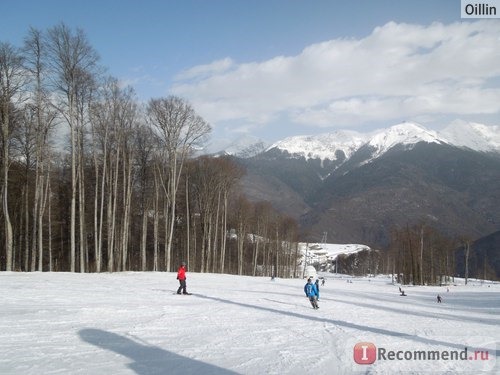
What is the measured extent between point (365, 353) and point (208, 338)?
4544mm

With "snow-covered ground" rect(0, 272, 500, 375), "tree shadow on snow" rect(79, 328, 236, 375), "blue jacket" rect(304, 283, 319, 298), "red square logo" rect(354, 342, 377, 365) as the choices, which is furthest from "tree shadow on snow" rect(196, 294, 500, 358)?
"tree shadow on snow" rect(79, 328, 236, 375)

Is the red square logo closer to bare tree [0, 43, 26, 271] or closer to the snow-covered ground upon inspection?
the snow-covered ground

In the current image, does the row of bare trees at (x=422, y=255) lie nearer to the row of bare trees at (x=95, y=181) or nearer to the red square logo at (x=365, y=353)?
the row of bare trees at (x=95, y=181)

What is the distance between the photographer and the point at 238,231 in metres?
62.4

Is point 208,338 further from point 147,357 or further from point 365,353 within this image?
point 365,353

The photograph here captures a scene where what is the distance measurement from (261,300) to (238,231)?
3762cm

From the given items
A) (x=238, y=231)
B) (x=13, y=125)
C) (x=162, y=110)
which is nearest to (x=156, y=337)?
(x=13, y=125)

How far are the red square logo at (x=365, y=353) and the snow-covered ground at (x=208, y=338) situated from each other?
0.10ft

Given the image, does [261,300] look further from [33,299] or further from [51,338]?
[51,338]

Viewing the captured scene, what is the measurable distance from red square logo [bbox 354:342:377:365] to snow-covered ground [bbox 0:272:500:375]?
3 centimetres

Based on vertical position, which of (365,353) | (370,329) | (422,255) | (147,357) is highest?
(147,357)

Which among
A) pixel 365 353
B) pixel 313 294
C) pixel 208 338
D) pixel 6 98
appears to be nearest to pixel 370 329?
pixel 365 353

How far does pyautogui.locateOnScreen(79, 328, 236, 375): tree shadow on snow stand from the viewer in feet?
32.0

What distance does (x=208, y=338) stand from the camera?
43.0ft
